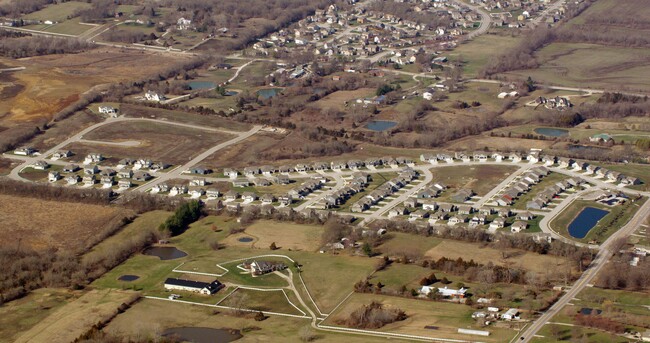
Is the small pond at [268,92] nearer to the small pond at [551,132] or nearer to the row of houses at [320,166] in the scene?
the row of houses at [320,166]

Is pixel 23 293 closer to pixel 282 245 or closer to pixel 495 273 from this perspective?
pixel 282 245

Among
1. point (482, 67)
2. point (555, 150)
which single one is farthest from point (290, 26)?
point (555, 150)

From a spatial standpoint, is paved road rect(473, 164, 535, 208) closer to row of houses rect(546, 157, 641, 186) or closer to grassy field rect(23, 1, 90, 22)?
row of houses rect(546, 157, 641, 186)

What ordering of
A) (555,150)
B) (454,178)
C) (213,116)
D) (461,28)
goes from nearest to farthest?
(454,178) → (555,150) → (213,116) → (461,28)

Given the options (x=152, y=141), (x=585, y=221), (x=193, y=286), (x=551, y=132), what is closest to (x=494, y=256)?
(x=585, y=221)

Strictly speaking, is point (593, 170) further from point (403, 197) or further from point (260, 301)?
point (260, 301)

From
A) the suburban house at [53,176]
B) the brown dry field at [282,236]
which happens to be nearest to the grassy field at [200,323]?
the brown dry field at [282,236]

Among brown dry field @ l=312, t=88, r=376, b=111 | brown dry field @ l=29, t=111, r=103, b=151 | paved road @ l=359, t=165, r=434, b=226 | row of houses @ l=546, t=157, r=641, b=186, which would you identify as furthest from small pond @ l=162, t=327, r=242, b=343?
brown dry field @ l=312, t=88, r=376, b=111
